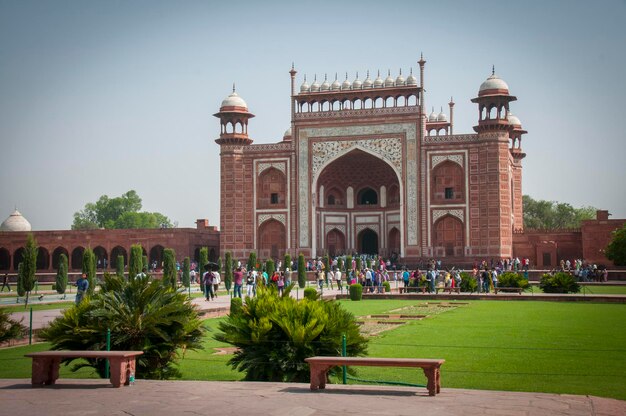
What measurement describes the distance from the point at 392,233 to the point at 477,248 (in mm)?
5193

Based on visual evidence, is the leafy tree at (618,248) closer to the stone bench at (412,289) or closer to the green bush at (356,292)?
the stone bench at (412,289)

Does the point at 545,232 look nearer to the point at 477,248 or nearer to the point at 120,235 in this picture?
the point at 477,248

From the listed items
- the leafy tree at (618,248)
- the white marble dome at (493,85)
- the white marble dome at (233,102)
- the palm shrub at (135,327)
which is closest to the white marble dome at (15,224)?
the white marble dome at (233,102)

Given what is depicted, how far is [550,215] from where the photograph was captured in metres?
54.2

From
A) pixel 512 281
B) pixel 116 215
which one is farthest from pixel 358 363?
pixel 116 215

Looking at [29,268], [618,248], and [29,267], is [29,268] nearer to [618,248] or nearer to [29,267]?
[29,267]

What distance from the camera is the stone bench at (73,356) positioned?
600cm

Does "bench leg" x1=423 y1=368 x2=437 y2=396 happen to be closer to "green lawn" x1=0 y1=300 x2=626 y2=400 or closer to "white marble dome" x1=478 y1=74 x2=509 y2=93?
"green lawn" x1=0 y1=300 x2=626 y2=400

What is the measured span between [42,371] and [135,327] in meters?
0.91

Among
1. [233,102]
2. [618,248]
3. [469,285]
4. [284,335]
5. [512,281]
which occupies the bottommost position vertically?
[284,335]

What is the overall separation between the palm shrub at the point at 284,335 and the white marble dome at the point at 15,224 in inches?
1458

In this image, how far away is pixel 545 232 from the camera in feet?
105

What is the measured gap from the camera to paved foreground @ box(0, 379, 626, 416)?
5012 millimetres

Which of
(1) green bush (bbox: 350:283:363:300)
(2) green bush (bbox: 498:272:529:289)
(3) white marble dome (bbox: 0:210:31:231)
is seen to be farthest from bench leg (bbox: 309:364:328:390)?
(3) white marble dome (bbox: 0:210:31:231)
